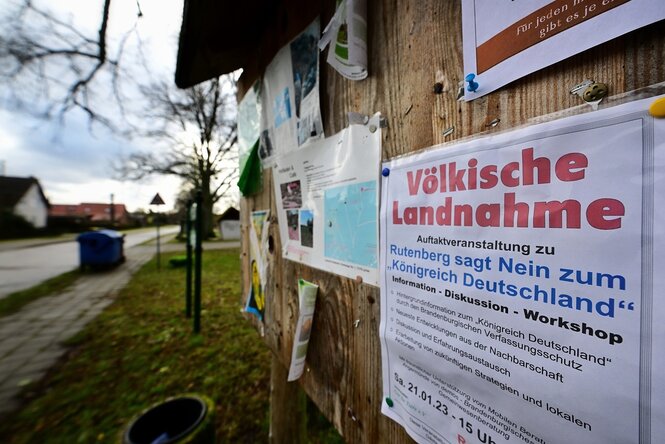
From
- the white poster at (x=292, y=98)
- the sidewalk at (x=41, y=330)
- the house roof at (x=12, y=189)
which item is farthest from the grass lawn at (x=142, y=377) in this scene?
the house roof at (x=12, y=189)

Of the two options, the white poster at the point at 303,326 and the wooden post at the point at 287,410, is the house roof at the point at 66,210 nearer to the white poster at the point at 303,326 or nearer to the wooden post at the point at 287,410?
the wooden post at the point at 287,410

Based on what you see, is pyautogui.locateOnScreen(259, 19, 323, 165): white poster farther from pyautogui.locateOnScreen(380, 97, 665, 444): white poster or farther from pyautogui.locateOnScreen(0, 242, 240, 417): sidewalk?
pyautogui.locateOnScreen(0, 242, 240, 417): sidewalk

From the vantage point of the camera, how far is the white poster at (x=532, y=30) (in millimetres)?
421

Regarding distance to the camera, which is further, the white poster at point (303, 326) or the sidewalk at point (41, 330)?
the sidewalk at point (41, 330)

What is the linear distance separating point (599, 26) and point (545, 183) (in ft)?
0.81

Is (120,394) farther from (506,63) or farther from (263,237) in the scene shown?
(506,63)

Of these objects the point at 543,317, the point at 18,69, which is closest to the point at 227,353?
the point at 543,317

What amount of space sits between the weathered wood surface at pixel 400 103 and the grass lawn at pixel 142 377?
2043 mm

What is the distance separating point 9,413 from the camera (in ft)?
9.29

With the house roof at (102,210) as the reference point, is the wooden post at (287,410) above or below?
below

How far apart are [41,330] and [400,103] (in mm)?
6745

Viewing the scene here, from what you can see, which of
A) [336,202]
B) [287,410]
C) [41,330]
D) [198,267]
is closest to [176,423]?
[287,410]

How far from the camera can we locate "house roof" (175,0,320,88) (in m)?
1.40

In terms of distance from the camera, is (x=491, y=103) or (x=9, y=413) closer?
(x=491, y=103)
